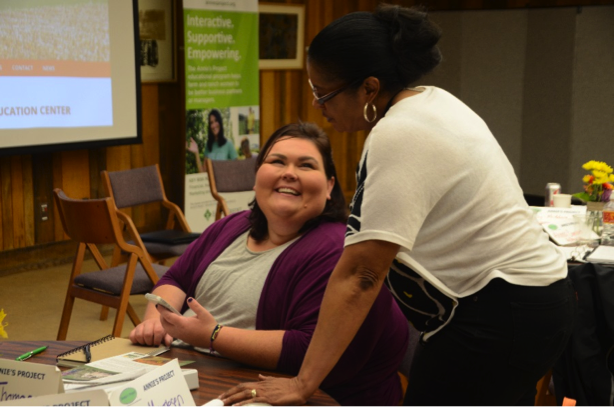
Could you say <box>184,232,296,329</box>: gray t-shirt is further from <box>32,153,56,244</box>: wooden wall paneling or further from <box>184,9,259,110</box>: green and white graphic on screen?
<box>184,9,259,110</box>: green and white graphic on screen

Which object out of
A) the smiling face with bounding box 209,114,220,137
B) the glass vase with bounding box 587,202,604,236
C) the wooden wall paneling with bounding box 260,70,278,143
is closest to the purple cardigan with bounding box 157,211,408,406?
the glass vase with bounding box 587,202,604,236

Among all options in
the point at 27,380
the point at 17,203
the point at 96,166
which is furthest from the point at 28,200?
the point at 27,380

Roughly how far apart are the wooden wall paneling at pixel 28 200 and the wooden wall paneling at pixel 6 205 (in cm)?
13

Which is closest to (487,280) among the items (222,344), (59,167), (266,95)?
(222,344)

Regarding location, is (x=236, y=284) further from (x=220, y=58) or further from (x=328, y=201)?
(x=220, y=58)

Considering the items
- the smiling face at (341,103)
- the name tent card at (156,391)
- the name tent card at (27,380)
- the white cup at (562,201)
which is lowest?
the white cup at (562,201)

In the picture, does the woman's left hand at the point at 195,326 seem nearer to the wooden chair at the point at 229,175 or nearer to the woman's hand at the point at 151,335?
the woman's hand at the point at 151,335

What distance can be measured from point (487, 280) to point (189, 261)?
0.92 metres

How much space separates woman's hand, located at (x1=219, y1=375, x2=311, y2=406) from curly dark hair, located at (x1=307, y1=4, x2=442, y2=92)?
0.62 m

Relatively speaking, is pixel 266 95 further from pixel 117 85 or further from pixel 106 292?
pixel 106 292

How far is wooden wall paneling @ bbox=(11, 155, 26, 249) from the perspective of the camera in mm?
5707

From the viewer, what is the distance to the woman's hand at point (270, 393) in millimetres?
1414

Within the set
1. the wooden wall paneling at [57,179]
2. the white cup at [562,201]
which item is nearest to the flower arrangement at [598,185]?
the white cup at [562,201]

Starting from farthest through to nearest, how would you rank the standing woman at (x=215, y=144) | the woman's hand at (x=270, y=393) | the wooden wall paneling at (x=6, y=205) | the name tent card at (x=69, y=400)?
1. the standing woman at (x=215, y=144)
2. the wooden wall paneling at (x=6, y=205)
3. the woman's hand at (x=270, y=393)
4. the name tent card at (x=69, y=400)
